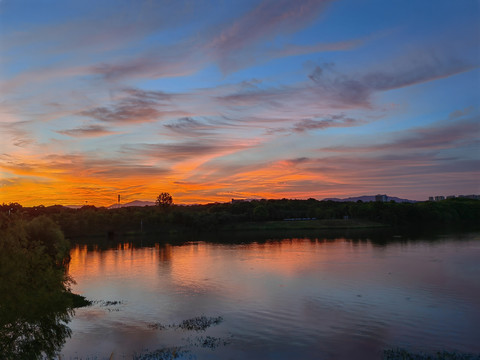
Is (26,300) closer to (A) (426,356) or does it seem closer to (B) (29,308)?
(B) (29,308)

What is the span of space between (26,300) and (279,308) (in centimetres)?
3088

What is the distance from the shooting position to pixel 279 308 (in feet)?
166

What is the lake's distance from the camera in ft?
119

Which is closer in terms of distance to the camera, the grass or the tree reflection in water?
the tree reflection in water

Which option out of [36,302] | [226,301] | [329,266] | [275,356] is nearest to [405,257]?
[329,266]

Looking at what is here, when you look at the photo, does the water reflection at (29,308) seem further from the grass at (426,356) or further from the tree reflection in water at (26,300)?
the grass at (426,356)

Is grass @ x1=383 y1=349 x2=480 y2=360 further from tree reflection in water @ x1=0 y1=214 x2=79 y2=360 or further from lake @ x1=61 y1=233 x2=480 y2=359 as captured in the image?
tree reflection in water @ x1=0 y1=214 x2=79 y2=360

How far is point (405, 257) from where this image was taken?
316ft

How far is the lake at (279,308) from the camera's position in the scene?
119 feet

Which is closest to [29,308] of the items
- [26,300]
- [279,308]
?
[26,300]

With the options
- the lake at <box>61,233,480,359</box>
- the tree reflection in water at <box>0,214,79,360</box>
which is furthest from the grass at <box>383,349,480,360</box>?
the tree reflection in water at <box>0,214,79,360</box>

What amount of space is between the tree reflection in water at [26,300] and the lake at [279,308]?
19.6ft

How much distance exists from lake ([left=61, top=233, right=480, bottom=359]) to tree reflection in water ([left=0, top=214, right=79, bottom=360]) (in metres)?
5.99

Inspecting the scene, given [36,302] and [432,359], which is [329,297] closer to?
[432,359]
